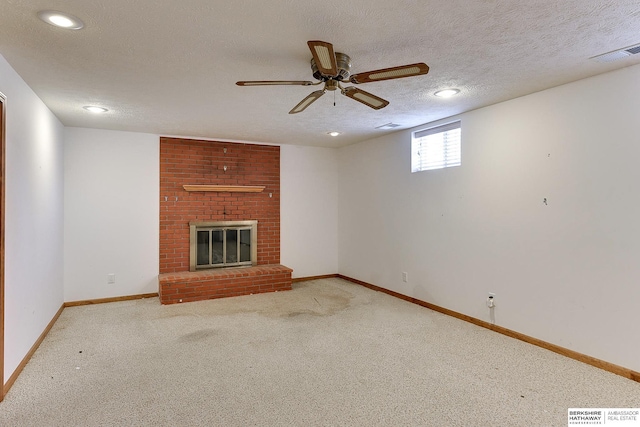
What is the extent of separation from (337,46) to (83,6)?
135 centimetres

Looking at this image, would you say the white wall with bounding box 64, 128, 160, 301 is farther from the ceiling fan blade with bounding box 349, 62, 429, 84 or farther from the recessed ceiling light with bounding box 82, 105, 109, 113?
the ceiling fan blade with bounding box 349, 62, 429, 84

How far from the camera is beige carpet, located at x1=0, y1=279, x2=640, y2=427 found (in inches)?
81.7

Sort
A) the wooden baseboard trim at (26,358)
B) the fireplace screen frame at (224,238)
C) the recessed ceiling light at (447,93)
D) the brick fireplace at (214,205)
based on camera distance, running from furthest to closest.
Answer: the fireplace screen frame at (224,238)
the brick fireplace at (214,205)
the recessed ceiling light at (447,93)
the wooden baseboard trim at (26,358)

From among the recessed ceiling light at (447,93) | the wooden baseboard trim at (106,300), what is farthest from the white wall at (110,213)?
the recessed ceiling light at (447,93)

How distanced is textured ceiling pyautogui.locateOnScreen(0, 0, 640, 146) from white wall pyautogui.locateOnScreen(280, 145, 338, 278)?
231cm

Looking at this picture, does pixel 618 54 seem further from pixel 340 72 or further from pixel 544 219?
pixel 340 72

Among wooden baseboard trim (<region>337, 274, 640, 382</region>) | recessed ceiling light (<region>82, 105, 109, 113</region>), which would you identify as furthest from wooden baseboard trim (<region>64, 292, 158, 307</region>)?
wooden baseboard trim (<region>337, 274, 640, 382</region>)

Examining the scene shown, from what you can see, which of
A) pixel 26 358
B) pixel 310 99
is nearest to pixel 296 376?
pixel 310 99

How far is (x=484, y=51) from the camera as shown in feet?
7.37

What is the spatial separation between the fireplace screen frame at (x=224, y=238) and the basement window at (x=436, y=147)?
103 inches

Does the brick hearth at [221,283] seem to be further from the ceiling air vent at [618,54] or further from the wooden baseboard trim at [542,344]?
the ceiling air vent at [618,54]

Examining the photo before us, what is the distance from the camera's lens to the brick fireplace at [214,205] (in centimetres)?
473

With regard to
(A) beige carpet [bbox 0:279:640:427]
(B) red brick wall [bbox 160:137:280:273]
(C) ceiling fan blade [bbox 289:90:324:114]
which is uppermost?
(C) ceiling fan blade [bbox 289:90:324:114]

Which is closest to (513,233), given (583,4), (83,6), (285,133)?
(583,4)
